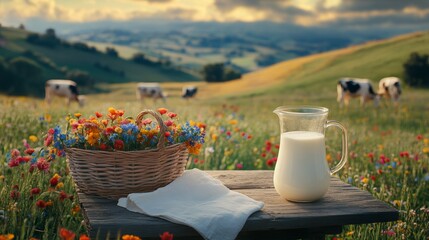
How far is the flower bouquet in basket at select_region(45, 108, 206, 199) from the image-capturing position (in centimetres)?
310

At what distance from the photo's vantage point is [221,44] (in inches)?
6029

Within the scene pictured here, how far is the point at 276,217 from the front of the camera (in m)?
2.89

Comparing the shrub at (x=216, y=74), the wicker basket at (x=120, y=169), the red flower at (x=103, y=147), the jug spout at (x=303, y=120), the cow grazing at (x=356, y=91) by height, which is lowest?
the wicker basket at (x=120, y=169)

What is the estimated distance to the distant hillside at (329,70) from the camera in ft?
105

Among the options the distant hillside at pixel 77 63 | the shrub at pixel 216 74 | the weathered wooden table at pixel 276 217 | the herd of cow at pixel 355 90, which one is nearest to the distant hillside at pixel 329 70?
the herd of cow at pixel 355 90

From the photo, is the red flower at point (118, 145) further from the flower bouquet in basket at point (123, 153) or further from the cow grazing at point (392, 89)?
the cow grazing at point (392, 89)

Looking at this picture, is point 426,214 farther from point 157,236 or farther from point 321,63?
point 321,63

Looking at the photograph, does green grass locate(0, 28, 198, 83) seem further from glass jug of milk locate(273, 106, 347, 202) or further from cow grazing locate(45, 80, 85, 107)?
glass jug of milk locate(273, 106, 347, 202)

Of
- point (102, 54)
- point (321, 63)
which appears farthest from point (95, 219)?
point (102, 54)

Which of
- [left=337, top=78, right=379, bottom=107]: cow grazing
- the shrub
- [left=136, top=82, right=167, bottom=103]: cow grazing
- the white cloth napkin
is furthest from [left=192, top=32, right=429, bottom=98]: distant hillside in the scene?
the white cloth napkin

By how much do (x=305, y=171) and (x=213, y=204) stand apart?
561 millimetres

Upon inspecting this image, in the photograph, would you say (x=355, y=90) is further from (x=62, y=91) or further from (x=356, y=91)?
(x=62, y=91)

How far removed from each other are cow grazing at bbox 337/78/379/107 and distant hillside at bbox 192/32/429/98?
559cm

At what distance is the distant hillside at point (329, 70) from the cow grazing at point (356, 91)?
18.3 ft
